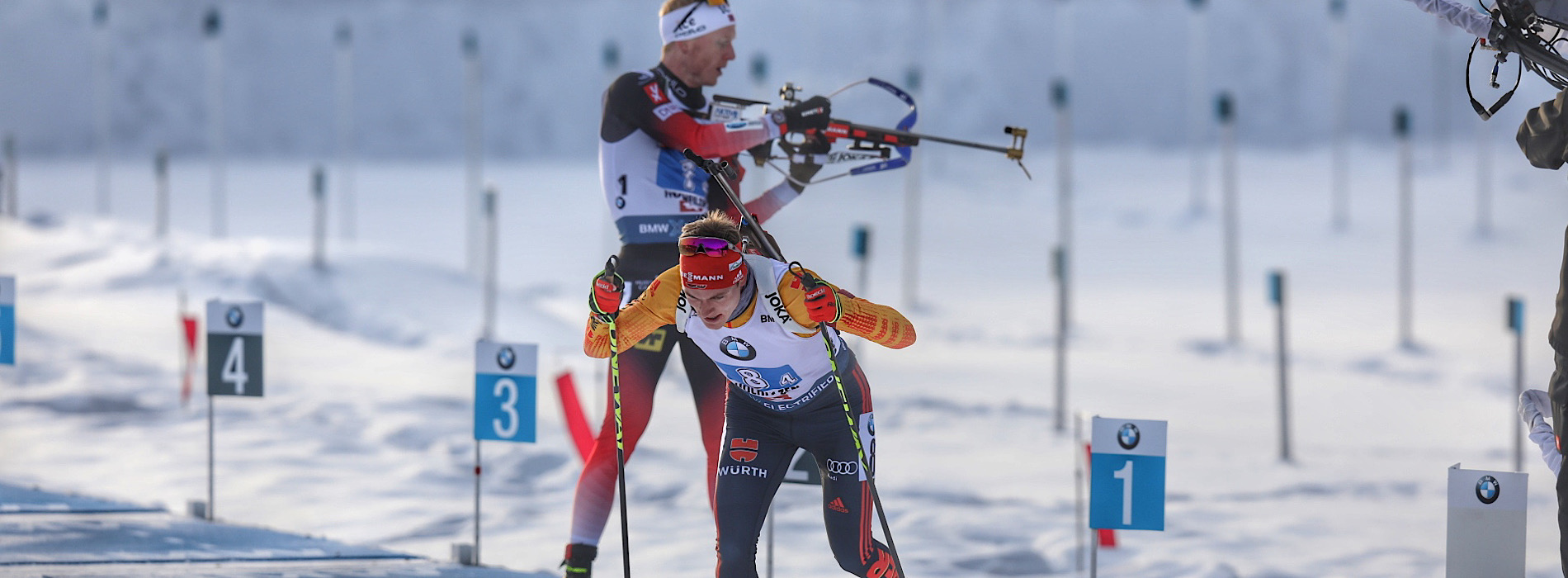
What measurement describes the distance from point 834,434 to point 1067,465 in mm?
5484

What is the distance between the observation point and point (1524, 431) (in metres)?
10.3

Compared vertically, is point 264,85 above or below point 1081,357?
above

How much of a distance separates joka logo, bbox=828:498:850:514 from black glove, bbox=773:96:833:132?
3.92 ft

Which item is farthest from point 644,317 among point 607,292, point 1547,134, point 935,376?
point 935,376

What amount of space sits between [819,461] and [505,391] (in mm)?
1711

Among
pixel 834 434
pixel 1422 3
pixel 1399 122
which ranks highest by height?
pixel 1399 122

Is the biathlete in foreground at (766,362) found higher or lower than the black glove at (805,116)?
lower

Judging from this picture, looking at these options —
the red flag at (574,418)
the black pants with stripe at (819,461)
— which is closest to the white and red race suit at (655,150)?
the black pants with stripe at (819,461)

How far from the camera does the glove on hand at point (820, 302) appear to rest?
3.59 meters

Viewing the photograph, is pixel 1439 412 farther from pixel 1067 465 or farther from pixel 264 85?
pixel 264 85

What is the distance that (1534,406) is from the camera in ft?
12.9

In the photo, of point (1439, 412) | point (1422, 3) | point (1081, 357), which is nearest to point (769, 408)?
point (1422, 3)

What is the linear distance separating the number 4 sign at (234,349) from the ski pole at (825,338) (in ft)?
7.57

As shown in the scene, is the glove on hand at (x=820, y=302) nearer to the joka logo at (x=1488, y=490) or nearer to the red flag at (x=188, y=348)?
the joka logo at (x=1488, y=490)
